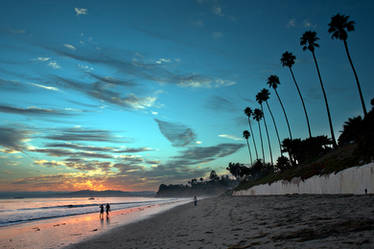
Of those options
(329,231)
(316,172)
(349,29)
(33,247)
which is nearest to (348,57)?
(349,29)

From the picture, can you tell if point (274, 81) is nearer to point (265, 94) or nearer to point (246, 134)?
point (265, 94)

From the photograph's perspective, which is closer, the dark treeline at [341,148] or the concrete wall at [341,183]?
the concrete wall at [341,183]

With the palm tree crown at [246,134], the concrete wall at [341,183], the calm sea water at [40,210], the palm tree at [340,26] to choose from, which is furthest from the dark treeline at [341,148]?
the palm tree crown at [246,134]

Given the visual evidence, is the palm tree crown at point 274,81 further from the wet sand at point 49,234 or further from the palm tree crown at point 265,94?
the wet sand at point 49,234

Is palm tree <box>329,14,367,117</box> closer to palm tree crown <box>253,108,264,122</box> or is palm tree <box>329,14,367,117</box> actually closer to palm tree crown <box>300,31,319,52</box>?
palm tree crown <box>300,31,319,52</box>

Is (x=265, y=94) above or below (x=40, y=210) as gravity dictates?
above

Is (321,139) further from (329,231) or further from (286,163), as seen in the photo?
(329,231)

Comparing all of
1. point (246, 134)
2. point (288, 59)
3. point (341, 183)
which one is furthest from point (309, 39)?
point (246, 134)

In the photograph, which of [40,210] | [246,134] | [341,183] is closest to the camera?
[341,183]

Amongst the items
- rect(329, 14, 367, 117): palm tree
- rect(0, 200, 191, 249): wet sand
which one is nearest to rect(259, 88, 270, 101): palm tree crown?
rect(329, 14, 367, 117): palm tree

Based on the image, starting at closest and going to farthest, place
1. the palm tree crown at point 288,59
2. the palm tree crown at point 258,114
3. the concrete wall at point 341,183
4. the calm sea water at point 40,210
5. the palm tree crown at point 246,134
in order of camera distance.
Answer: the concrete wall at point 341,183 → the calm sea water at point 40,210 → the palm tree crown at point 288,59 → the palm tree crown at point 258,114 → the palm tree crown at point 246,134

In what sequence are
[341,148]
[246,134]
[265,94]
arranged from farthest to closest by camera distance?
1. [246,134]
2. [265,94]
3. [341,148]

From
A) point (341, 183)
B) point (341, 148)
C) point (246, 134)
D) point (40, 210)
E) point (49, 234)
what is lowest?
point (40, 210)

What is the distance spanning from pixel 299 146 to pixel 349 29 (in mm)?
30831
